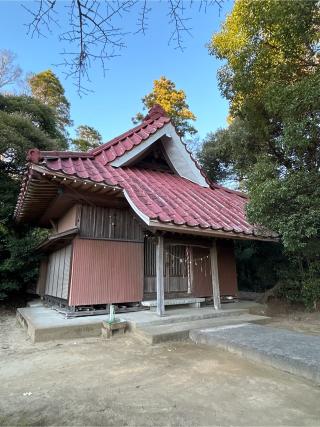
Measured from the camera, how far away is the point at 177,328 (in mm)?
6258

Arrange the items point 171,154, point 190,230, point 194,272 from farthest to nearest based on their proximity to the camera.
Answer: point 171,154
point 194,272
point 190,230

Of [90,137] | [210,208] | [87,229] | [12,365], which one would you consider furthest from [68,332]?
[90,137]

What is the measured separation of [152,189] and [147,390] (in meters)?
5.40

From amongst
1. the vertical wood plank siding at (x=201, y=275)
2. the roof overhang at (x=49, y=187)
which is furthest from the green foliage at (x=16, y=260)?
the vertical wood plank siding at (x=201, y=275)

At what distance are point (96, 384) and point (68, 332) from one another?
103 inches

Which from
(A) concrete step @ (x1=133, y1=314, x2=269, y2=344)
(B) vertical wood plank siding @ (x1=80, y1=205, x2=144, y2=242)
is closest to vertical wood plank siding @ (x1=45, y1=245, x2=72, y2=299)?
(B) vertical wood plank siding @ (x1=80, y1=205, x2=144, y2=242)

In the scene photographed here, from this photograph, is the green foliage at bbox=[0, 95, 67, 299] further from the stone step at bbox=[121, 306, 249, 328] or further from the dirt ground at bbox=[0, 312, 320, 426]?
the dirt ground at bbox=[0, 312, 320, 426]

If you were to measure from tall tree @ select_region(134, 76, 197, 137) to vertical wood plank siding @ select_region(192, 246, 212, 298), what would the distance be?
46.9 feet

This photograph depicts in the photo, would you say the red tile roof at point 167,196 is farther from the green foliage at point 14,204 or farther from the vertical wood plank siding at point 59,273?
the green foliage at point 14,204

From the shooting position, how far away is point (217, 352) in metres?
5.13

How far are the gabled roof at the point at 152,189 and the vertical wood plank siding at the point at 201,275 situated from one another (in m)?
1.43

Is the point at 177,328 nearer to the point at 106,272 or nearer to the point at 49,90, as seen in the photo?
the point at 106,272

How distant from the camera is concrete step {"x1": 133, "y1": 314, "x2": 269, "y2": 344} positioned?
5.76 meters

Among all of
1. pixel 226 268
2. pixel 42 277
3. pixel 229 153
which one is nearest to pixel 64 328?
pixel 226 268
